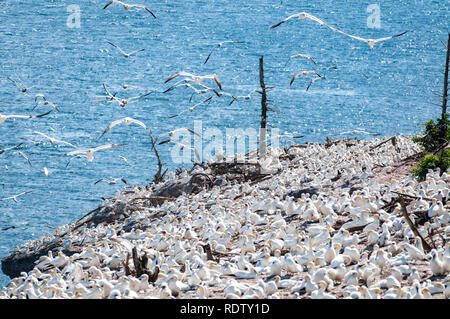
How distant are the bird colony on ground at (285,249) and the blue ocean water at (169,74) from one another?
3335 cm

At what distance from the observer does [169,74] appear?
112312 mm

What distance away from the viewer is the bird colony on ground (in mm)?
10953

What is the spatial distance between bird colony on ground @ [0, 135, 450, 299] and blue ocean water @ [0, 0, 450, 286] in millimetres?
33349

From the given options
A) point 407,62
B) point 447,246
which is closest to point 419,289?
point 447,246

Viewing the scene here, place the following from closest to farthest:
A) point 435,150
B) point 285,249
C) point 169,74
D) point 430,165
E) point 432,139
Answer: point 285,249 → point 430,165 → point 435,150 → point 432,139 → point 169,74

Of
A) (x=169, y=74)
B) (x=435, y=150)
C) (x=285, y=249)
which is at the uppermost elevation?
(x=435, y=150)

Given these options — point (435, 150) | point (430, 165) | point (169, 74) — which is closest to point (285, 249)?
point (430, 165)

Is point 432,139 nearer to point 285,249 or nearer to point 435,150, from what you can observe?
point 435,150

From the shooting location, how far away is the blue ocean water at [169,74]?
68.8m

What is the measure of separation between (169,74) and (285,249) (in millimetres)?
100583

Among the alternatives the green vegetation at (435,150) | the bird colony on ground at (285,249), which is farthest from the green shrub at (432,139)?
the bird colony on ground at (285,249)

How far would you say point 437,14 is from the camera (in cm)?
13600

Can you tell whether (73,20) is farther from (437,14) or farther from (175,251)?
(175,251)
